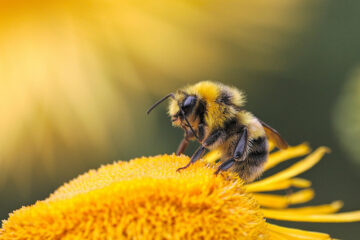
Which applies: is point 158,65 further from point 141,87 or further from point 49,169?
point 49,169

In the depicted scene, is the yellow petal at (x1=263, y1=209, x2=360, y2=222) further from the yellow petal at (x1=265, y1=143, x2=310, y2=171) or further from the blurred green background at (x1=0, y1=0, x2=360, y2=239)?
the blurred green background at (x1=0, y1=0, x2=360, y2=239)

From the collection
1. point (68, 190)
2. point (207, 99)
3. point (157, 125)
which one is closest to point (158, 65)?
point (157, 125)

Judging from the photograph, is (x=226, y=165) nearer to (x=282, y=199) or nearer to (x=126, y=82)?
(x=282, y=199)

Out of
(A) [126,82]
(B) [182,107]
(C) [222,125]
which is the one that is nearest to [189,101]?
(B) [182,107]

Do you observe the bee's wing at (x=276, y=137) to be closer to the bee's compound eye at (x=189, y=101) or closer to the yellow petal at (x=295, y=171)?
the yellow petal at (x=295, y=171)

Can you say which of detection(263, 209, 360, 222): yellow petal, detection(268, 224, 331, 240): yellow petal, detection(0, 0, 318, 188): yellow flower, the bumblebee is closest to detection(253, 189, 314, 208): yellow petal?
detection(263, 209, 360, 222): yellow petal

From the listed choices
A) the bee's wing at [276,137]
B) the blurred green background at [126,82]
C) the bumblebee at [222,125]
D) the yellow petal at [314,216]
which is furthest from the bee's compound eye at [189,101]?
the blurred green background at [126,82]
